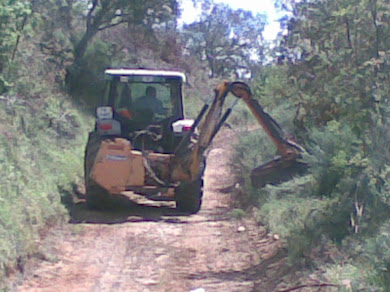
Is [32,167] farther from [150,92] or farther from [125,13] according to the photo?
[125,13]

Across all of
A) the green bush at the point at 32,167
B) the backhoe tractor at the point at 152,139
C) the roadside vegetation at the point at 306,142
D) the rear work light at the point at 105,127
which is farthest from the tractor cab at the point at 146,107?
the roadside vegetation at the point at 306,142

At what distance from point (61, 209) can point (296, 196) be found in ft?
12.9

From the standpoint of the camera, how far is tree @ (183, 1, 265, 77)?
5412 cm

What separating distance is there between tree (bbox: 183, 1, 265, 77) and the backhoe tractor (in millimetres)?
37851

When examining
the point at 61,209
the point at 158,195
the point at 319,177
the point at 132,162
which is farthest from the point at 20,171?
the point at 319,177

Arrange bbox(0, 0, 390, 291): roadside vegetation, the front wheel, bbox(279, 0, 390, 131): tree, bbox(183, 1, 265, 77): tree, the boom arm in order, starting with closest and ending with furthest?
bbox(0, 0, 390, 291): roadside vegetation, bbox(279, 0, 390, 131): tree, the boom arm, the front wheel, bbox(183, 1, 265, 77): tree

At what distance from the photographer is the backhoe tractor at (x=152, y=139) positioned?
42.3 ft

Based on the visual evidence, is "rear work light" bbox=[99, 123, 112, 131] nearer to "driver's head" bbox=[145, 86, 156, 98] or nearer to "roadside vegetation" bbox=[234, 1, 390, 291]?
"driver's head" bbox=[145, 86, 156, 98]

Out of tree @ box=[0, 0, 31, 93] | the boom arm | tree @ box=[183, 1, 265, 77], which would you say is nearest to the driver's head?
the boom arm

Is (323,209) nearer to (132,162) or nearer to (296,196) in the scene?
(296,196)

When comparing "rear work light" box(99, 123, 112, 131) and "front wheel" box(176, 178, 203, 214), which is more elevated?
"rear work light" box(99, 123, 112, 131)

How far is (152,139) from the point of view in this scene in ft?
46.0

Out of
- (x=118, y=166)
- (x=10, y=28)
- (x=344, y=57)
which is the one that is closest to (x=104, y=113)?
Result: (x=118, y=166)

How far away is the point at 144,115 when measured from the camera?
1436 centimetres
